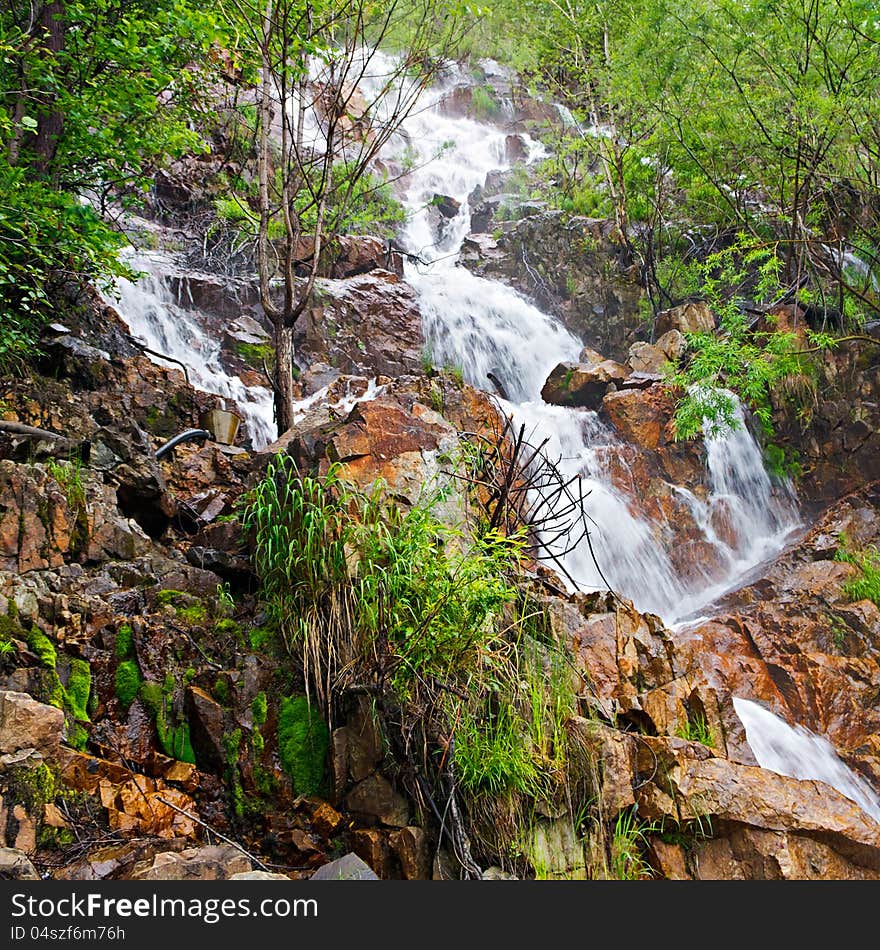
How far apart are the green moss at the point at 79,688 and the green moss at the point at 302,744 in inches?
35.1

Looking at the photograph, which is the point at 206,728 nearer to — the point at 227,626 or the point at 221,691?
the point at 221,691

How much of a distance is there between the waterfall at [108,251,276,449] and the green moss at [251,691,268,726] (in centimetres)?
491

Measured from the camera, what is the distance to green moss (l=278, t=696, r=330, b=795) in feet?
10.5

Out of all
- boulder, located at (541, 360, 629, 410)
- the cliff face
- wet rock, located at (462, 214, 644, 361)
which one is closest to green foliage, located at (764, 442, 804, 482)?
boulder, located at (541, 360, 629, 410)

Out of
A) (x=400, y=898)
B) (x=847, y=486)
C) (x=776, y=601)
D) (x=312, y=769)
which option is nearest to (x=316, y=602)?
(x=312, y=769)

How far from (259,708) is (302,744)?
280mm

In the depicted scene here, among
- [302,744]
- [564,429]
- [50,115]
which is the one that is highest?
[50,115]

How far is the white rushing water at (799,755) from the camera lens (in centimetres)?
513

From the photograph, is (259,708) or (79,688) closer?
(79,688)

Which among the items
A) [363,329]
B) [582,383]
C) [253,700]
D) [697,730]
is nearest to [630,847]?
[697,730]

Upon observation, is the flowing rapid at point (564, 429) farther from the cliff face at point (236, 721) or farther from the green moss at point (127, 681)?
the green moss at point (127, 681)

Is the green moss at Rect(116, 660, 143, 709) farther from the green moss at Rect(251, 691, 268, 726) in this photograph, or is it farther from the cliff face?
the green moss at Rect(251, 691, 268, 726)

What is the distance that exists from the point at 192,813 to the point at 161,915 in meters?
0.78

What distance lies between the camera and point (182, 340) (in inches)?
358
